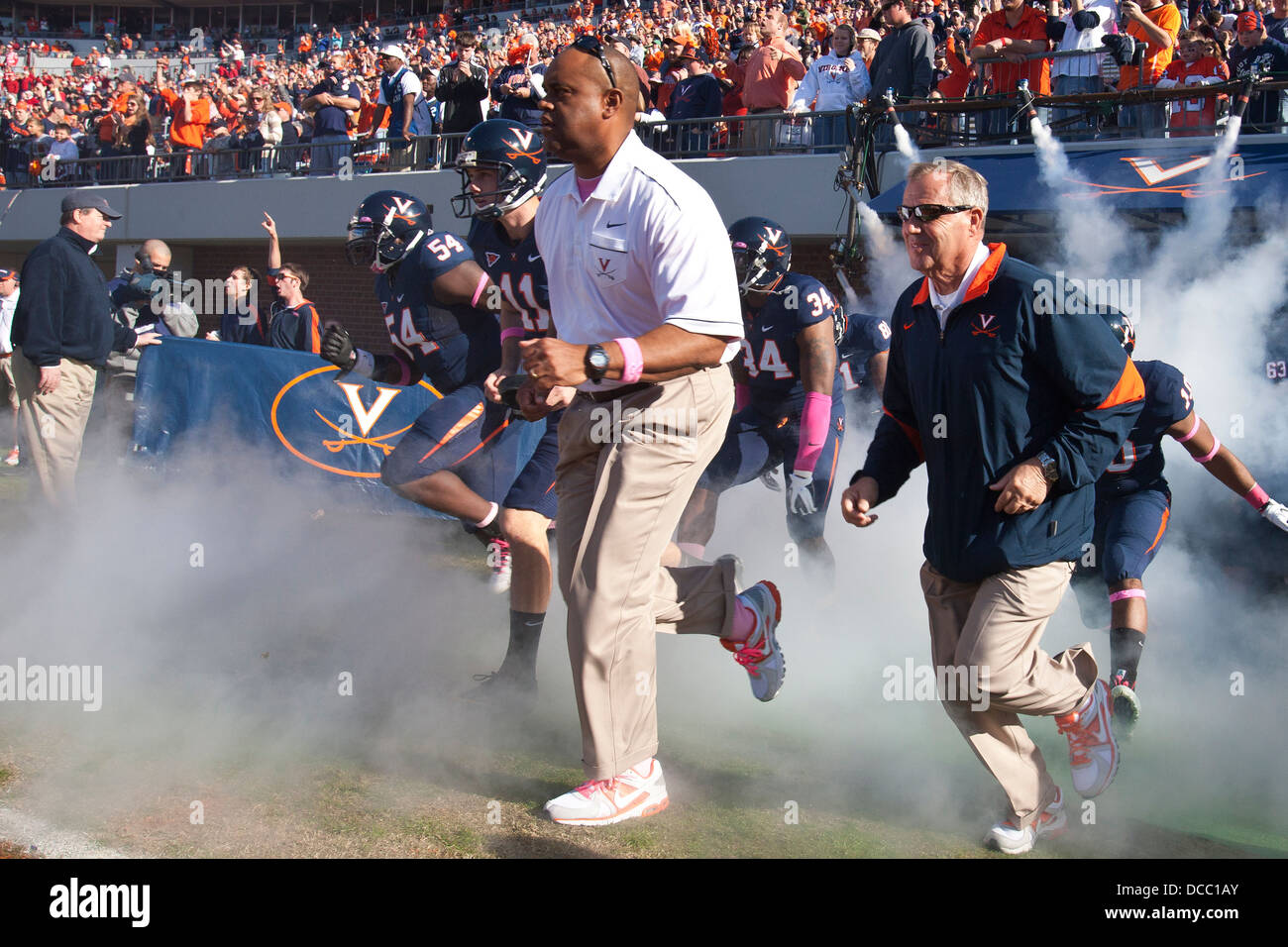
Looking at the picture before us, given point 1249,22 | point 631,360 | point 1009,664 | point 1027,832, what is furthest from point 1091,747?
point 1249,22

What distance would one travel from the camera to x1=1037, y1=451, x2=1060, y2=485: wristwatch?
3.18 metres

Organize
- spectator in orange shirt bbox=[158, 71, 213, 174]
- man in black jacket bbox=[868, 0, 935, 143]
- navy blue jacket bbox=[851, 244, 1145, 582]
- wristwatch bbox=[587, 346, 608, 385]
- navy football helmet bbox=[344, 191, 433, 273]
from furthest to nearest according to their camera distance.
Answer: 1. spectator in orange shirt bbox=[158, 71, 213, 174]
2. man in black jacket bbox=[868, 0, 935, 143]
3. navy football helmet bbox=[344, 191, 433, 273]
4. navy blue jacket bbox=[851, 244, 1145, 582]
5. wristwatch bbox=[587, 346, 608, 385]

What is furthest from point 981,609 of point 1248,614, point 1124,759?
point 1248,614

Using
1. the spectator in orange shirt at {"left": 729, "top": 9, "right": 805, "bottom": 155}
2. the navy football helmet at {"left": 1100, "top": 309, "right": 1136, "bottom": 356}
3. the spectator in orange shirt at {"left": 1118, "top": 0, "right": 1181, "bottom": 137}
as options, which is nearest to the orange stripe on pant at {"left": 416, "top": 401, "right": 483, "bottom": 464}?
the navy football helmet at {"left": 1100, "top": 309, "right": 1136, "bottom": 356}

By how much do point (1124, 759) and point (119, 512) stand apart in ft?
21.2

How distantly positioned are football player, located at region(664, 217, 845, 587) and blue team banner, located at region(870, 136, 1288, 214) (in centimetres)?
218

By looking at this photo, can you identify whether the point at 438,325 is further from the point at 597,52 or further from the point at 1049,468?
the point at 1049,468

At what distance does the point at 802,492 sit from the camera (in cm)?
582

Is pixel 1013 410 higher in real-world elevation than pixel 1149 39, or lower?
lower

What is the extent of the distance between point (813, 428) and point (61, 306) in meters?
4.87

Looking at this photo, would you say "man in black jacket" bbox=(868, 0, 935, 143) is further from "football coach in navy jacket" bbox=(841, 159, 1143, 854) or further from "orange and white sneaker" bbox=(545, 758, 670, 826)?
"orange and white sneaker" bbox=(545, 758, 670, 826)

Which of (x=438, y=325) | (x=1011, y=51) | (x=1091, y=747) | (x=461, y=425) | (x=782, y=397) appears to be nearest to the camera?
(x=1091, y=747)

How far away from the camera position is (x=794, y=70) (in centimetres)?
1248
